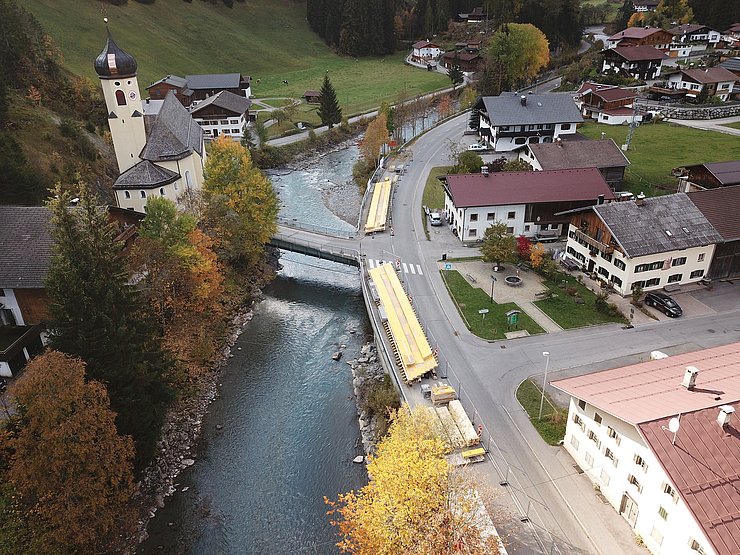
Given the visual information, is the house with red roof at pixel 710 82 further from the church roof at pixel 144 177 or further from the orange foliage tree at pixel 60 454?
the orange foliage tree at pixel 60 454

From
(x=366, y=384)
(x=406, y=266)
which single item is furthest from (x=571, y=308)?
(x=366, y=384)

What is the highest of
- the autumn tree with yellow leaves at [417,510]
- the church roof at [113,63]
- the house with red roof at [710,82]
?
the church roof at [113,63]

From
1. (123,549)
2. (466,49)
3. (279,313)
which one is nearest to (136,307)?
(123,549)

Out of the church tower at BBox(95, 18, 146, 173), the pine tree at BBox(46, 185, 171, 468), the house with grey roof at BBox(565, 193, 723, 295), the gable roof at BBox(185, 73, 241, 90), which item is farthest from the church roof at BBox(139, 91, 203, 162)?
the gable roof at BBox(185, 73, 241, 90)

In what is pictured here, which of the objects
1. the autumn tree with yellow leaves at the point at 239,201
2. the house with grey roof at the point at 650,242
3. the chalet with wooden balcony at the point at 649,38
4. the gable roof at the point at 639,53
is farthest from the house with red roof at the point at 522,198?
the chalet with wooden balcony at the point at 649,38

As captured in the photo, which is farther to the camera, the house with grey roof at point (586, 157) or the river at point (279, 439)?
the house with grey roof at point (586, 157)

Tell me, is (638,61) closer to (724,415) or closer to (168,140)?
(168,140)
